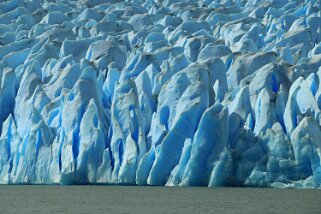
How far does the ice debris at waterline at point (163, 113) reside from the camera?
16.7 metres

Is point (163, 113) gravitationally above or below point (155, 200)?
below

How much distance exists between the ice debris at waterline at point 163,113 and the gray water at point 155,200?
15.1 inches

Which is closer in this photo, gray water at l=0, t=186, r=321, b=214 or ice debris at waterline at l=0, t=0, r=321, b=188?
gray water at l=0, t=186, r=321, b=214

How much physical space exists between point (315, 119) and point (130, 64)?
5.43 meters

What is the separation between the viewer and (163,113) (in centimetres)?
1803

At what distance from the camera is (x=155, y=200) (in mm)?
15227

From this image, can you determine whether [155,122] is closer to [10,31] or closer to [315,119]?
[315,119]

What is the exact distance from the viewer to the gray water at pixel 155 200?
A: 1410cm

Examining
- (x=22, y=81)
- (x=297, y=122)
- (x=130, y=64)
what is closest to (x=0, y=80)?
(x=22, y=81)

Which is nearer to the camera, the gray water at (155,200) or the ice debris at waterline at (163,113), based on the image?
the gray water at (155,200)

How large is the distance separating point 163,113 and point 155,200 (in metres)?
3.20

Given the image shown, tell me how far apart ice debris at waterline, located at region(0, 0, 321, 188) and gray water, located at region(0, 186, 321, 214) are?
0.38 metres

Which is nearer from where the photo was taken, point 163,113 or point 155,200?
point 155,200

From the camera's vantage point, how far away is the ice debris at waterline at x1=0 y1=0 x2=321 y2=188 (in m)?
16.7
